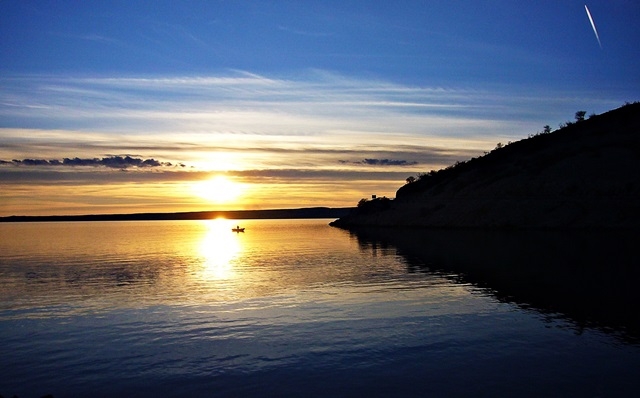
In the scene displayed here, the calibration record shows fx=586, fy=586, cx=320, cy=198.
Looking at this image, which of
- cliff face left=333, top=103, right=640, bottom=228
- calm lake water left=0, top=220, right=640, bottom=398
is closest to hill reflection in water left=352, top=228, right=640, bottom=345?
calm lake water left=0, top=220, right=640, bottom=398

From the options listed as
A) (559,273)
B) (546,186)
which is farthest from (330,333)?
(546,186)

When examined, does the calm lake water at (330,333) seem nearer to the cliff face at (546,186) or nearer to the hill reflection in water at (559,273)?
the hill reflection in water at (559,273)

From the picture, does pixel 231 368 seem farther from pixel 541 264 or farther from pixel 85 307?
pixel 541 264

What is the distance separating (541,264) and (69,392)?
39684 mm

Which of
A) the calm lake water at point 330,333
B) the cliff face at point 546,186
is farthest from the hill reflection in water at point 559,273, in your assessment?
the cliff face at point 546,186

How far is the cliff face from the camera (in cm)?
9644

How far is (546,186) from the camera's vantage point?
106 meters

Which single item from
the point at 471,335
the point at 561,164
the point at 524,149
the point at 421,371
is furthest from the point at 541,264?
the point at 524,149

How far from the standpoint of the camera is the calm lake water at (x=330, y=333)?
1738 centimetres

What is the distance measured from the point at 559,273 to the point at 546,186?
69738 mm

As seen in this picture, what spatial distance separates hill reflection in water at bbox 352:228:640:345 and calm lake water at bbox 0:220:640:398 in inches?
7.6

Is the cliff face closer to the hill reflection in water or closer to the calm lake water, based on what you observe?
the hill reflection in water

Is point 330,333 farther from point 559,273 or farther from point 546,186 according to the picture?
point 546,186

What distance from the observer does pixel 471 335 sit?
23156mm
